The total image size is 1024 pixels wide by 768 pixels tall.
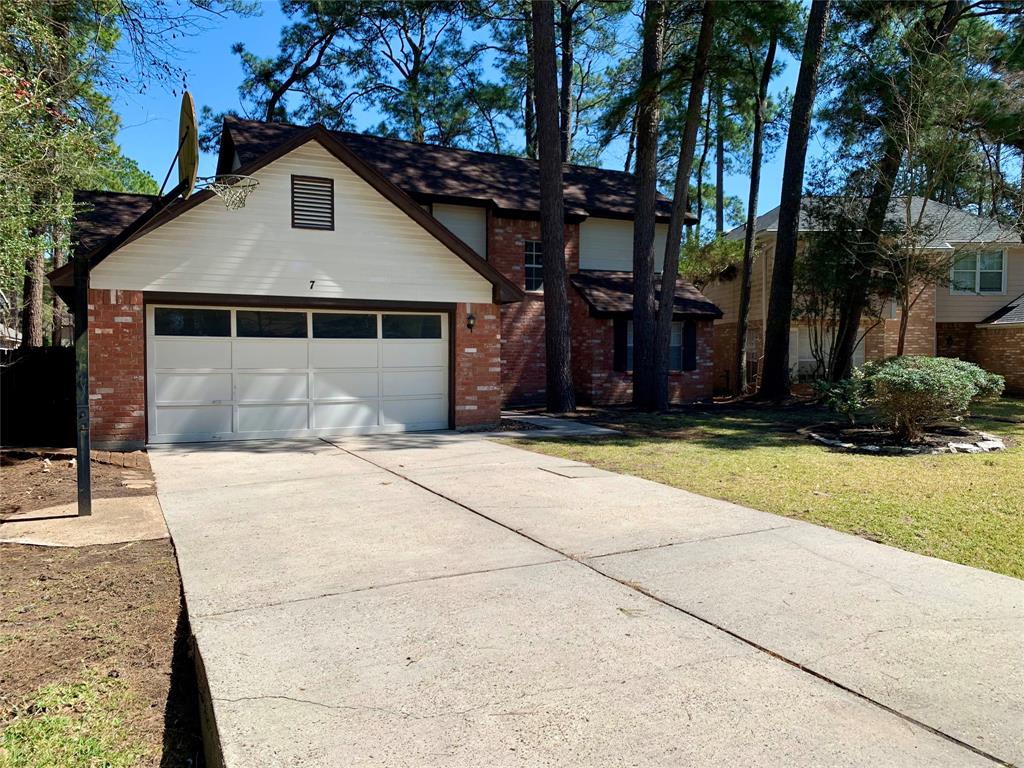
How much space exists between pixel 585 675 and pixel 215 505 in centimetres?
517

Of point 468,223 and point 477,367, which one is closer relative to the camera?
point 477,367

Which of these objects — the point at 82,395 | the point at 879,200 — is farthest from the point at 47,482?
the point at 879,200

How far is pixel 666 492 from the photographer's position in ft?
26.2

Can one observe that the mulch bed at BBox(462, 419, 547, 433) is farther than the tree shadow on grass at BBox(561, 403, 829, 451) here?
Yes

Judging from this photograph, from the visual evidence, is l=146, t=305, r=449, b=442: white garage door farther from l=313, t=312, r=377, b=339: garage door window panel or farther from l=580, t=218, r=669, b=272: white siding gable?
l=580, t=218, r=669, b=272: white siding gable

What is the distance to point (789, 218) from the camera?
18.9 metres

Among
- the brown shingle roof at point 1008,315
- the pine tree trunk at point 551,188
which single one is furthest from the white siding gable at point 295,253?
the brown shingle roof at point 1008,315

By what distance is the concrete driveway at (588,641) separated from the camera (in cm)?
288

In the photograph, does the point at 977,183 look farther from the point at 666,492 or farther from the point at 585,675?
the point at 585,675

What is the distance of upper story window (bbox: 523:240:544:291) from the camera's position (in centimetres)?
2014

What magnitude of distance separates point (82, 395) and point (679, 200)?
13.5 metres

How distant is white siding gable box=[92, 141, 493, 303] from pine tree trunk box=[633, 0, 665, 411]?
17.3ft

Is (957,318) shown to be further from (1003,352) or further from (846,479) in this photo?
(846,479)

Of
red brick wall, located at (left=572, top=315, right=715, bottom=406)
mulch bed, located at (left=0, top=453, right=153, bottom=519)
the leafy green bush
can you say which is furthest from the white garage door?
the leafy green bush
